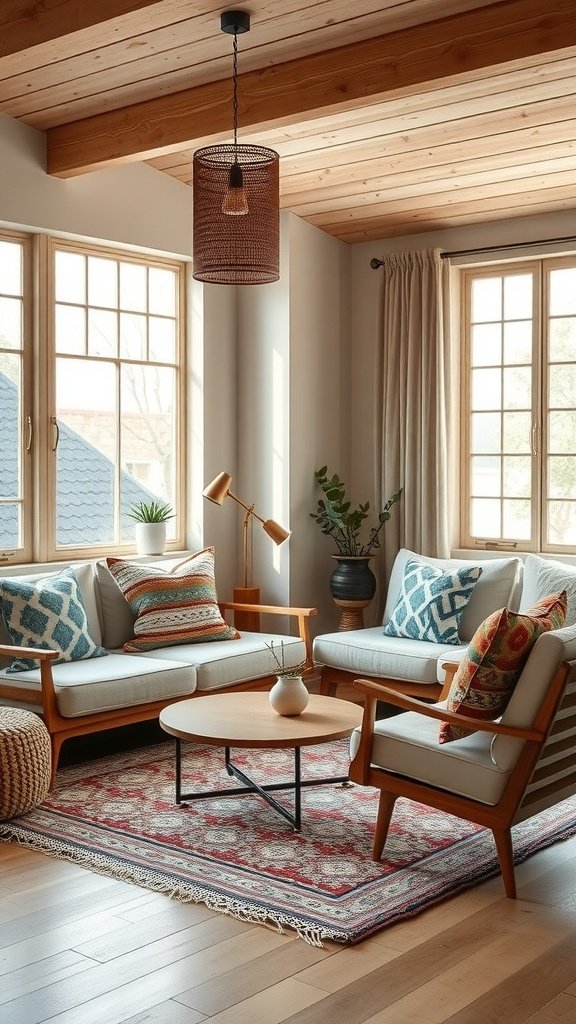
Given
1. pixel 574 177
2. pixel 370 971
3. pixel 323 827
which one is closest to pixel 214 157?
pixel 574 177

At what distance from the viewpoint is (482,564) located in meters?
5.60

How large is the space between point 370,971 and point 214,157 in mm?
3059

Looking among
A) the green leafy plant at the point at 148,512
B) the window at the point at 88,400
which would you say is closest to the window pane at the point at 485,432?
the window at the point at 88,400

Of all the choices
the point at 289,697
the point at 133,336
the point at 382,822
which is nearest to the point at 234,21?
the point at 133,336

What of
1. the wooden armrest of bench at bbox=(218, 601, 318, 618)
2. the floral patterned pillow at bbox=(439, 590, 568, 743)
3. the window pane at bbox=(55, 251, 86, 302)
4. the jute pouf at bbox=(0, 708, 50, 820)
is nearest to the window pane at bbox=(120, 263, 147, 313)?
the window pane at bbox=(55, 251, 86, 302)

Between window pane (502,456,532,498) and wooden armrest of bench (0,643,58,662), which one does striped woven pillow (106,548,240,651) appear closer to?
wooden armrest of bench (0,643,58,662)

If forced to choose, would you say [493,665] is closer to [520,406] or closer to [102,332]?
[520,406]

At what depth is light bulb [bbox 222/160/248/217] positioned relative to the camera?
411 cm

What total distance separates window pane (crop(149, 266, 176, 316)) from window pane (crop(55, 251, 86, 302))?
1.70 ft

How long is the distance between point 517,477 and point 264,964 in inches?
156

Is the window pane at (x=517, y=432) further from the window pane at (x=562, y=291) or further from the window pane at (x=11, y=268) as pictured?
the window pane at (x=11, y=268)

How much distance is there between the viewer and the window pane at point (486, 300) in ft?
20.9

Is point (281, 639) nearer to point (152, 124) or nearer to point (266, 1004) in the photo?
point (152, 124)

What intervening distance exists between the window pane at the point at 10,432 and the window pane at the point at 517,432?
2795mm
